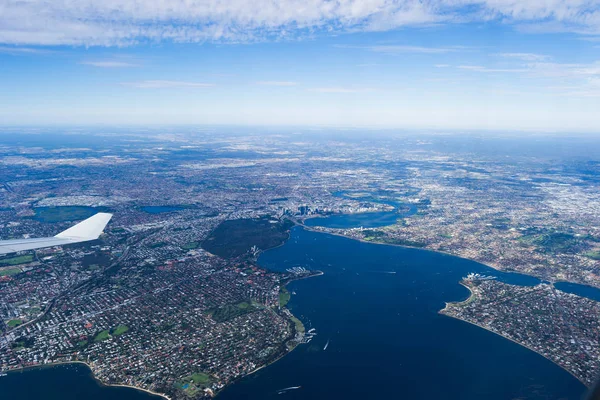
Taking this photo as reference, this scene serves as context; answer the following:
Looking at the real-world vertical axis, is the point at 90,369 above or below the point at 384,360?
above

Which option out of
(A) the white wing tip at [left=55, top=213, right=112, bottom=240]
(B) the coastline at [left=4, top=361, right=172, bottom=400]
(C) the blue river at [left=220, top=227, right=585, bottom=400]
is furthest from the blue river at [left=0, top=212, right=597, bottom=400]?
(A) the white wing tip at [left=55, top=213, right=112, bottom=240]

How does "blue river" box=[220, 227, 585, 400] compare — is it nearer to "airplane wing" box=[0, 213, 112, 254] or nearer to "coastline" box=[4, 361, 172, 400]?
"coastline" box=[4, 361, 172, 400]

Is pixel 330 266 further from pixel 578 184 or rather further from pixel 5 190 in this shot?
pixel 578 184

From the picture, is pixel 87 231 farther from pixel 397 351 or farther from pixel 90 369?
pixel 397 351

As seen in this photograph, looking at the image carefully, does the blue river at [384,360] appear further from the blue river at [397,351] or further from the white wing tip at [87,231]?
the white wing tip at [87,231]

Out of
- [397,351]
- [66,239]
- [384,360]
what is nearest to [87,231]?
[66,239]

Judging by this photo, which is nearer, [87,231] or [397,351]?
[87,231]

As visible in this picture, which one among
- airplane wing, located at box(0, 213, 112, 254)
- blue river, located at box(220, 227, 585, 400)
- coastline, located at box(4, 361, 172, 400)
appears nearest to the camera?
airplane wing, located at box(0, 213, 112, 254)

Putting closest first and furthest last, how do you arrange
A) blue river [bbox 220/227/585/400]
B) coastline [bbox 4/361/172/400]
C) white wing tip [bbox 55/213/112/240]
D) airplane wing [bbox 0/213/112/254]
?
airplane wing [bbox 0/213/112/254], white wing tip [bbox 55/213/112/240], coastline [bbox 4/361/172/400], blue river [bbox 220/227/585/400]

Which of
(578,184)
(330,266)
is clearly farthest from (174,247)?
(578,184)
